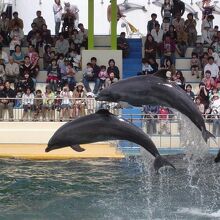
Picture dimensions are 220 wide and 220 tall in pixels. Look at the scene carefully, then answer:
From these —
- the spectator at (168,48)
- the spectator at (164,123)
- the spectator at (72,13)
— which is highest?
the spectator at (72,13)

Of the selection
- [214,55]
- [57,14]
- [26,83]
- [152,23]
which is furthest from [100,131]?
[57,14]

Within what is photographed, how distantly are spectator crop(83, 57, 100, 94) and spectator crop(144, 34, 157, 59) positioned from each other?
2.33 m

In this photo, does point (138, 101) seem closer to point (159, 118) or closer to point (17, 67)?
point (159, 118)

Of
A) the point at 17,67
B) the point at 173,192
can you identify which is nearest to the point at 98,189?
the point at 173,192

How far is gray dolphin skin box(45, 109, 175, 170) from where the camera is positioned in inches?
397

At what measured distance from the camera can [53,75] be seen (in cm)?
2484

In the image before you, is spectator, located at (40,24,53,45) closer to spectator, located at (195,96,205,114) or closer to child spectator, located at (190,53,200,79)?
child spectator, located at (190,53,200,79)

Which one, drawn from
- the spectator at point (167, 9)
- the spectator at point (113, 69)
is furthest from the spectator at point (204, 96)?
the spectator at point (167, 9)

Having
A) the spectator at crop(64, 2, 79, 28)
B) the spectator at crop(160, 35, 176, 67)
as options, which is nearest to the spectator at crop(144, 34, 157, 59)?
the spectator at crop(160, 35, 176, 67)

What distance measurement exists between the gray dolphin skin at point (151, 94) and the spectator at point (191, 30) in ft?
61.1

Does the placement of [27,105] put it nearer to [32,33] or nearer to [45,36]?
[45,36]

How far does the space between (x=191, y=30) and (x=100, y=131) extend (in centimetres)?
1869

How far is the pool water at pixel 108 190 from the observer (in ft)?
43.6

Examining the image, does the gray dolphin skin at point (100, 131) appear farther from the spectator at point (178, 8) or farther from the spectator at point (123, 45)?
the spectator at point (178, 8)
